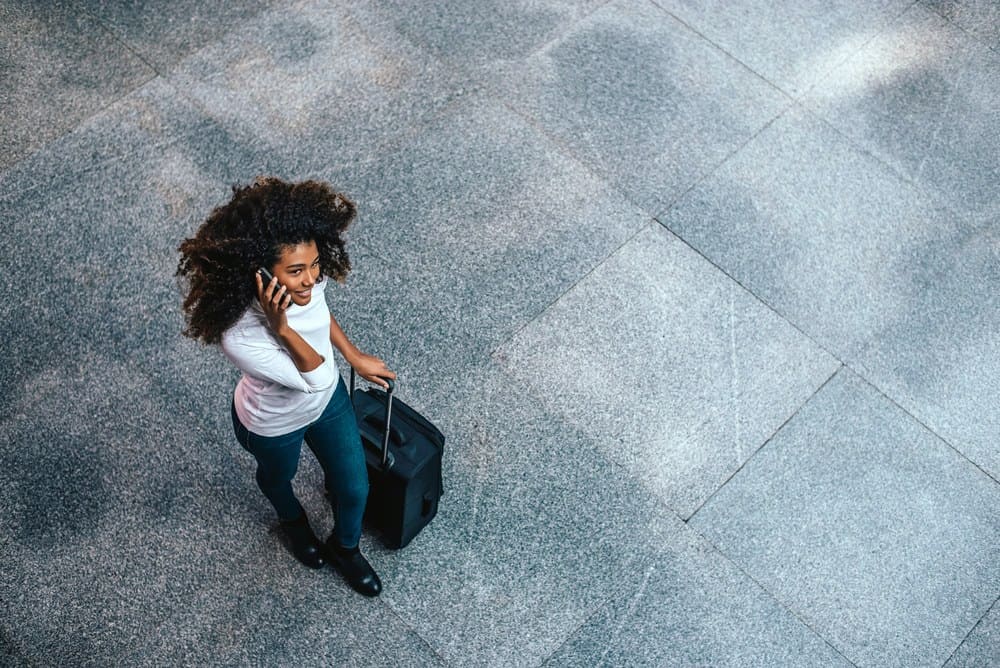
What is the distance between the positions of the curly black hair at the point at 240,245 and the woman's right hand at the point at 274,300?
2.0 inches

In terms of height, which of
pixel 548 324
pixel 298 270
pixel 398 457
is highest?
pixel 298 270

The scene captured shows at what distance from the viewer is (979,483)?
4.59 metres

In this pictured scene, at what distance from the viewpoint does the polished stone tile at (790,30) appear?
238 inches

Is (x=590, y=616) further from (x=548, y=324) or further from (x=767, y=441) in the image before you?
(x=548, y=324)

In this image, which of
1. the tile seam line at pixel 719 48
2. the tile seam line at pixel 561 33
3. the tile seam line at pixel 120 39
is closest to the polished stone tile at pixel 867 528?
the tile seam line at pixel 719 48

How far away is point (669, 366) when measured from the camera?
4.78 m

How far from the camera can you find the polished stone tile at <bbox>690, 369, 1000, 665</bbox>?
416 centimetres

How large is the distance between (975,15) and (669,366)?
3556 mm

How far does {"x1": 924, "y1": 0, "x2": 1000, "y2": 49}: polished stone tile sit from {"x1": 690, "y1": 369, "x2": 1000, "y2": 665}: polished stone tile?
9.79ft

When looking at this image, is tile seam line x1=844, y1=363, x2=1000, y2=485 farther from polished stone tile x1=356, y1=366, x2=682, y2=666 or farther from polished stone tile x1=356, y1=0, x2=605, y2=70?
polished stone tile x1=356, y1=0, x2=605, y2=70

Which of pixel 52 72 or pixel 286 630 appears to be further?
pixel 52 72

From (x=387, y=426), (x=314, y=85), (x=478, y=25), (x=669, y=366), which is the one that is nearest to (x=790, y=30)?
(x=478, y=25)

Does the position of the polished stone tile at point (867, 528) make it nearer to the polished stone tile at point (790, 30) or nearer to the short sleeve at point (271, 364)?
the short sleeve at point (271, 364)


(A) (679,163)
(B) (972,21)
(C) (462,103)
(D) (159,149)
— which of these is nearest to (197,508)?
(D) (159,149)
